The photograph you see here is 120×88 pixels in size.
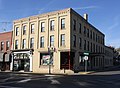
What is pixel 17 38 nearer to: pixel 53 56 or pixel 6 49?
pixel 6 49

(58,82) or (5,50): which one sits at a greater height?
(5,50)

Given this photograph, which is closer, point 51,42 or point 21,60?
point 51,42

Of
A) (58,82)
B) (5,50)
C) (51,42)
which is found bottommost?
(58,82)

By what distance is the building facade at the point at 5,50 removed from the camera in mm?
48625

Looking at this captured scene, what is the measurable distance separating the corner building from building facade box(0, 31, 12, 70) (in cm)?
189

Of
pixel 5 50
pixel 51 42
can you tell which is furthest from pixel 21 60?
pixel 51 42

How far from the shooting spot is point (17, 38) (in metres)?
47.2

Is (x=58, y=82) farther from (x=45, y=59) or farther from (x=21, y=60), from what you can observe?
(x=21, y=60)

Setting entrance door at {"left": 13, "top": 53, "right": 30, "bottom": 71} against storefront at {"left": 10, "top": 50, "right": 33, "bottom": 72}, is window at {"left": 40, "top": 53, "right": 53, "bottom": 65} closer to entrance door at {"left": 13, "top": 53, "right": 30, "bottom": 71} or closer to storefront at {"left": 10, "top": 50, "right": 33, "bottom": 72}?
storefront at {"left": 10, "top": 50, "right": 33, "bottom": 72}

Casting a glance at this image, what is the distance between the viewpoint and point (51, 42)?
1624 inches

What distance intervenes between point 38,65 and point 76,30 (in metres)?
9.39

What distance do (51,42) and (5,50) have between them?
13687 millimetres

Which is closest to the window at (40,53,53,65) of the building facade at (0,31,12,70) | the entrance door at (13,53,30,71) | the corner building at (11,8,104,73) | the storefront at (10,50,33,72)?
the corner building at (11,8,104,73)

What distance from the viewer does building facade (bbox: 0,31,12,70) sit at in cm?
4862
